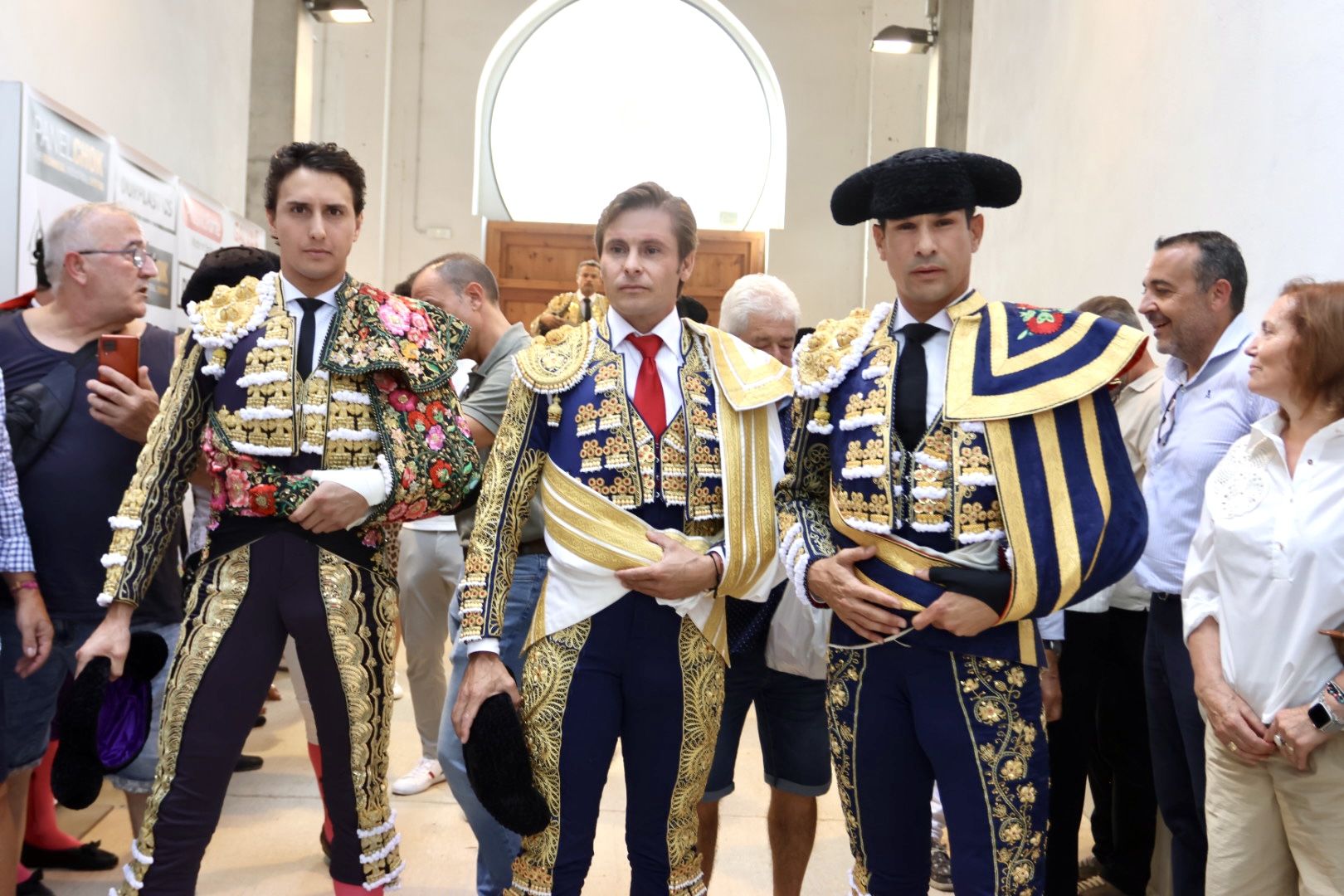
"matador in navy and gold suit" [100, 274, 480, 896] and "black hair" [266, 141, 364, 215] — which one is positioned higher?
"black hair" [266, 141, 364, 215]

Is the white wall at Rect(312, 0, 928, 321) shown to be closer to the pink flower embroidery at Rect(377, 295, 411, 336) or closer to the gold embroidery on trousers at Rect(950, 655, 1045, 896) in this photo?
the pink flower embroidery at Rect(377, 295, 411, 336)

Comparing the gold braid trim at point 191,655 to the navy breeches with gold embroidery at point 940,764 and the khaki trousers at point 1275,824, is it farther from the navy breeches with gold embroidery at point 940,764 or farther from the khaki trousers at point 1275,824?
the khaki trousers at point 1275,824

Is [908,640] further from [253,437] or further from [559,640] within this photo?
[253,437]

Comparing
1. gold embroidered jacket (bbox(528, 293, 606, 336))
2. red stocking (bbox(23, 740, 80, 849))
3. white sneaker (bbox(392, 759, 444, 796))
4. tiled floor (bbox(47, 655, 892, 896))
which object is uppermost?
gold embroidered jacket (bbox(528, 293, 606, 336))

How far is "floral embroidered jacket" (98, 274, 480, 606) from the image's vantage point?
2408 mm

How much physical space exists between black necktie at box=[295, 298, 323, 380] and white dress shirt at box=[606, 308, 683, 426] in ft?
2.08

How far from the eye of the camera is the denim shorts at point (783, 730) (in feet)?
9.36

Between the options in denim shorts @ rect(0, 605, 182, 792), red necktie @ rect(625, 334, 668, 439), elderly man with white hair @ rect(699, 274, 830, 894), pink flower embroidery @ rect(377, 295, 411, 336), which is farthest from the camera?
denim shorts @ rect(0, 605, 182, 792)

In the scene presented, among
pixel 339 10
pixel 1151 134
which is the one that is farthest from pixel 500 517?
pixel 339 10

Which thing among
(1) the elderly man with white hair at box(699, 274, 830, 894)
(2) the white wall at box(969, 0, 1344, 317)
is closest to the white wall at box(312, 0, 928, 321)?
(2) the white wall at box(969, 0, 1344, 317)

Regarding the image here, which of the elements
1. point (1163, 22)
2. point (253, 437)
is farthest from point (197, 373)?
point (1163, 22)

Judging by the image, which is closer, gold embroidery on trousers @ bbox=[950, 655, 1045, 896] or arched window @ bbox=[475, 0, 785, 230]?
gold embroidery on trousers @ bbox=[950, 655, 1045, 896]

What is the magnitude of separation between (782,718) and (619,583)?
33.2 inches

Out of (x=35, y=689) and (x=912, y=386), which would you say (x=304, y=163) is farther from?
(x=35, y=689)
